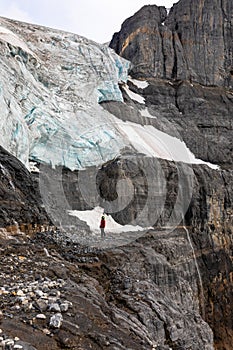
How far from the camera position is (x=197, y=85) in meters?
51.9

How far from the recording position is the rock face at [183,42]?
53062mm

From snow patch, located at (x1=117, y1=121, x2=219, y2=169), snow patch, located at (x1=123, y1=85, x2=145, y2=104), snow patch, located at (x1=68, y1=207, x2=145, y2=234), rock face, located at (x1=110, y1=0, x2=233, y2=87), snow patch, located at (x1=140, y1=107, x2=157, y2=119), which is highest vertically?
rock face, located at (x1=110, y1=0, x2=233, y2=87)

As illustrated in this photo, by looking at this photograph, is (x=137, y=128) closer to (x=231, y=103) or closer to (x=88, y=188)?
(x=88, y=188)

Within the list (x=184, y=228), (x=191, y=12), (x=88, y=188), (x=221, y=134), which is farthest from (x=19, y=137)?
(x=191, y=12)

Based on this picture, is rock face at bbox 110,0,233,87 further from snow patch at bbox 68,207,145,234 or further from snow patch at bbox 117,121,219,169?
snow patch at bbox 68,207,145,234

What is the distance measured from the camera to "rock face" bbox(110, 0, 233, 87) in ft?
174

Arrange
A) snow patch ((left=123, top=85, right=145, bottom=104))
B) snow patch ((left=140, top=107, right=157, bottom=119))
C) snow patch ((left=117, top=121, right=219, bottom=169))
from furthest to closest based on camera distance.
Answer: snow patch ((left=123, top=85, right=145, bottom=104)) < snow patch ((left=140, top=107, right=157, bottom=119)) < snow patch ((left=117, top=121, right=219, bottom=169))

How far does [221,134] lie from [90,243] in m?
32.2

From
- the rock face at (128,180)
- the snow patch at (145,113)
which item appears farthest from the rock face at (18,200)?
the snow patch at (145,113)

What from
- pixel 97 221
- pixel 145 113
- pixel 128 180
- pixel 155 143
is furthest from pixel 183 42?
pixel 97 221

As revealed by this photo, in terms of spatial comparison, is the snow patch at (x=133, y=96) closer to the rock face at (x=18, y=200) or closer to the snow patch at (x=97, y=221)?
the snow patch at (x=97, y=221)

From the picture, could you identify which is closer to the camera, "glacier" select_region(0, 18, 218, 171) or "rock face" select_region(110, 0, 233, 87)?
"glacier" select_region(0, 18, 218, 171)

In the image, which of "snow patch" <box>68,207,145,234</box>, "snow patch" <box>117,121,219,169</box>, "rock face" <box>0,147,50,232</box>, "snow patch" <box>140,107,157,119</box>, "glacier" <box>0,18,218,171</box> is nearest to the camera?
"rock face" <box>0,147,50,232</box>

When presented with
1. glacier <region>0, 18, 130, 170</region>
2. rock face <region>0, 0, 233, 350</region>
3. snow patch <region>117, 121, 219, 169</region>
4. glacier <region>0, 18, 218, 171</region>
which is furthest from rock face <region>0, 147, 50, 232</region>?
snow patch <region>117, 121, 219, 169</region>
